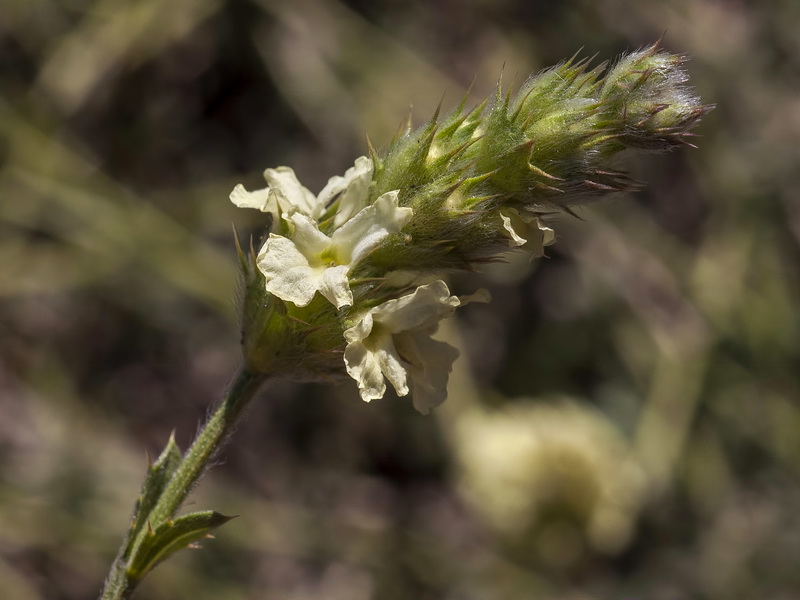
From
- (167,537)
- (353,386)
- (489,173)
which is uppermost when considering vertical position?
(353,386)

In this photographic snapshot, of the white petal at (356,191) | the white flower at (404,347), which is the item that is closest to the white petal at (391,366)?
the white flower at (404,347)

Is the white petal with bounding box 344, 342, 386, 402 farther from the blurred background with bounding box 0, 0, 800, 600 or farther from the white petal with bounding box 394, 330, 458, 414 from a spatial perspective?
the blurred background with bounding box 0, 0, 800, 600

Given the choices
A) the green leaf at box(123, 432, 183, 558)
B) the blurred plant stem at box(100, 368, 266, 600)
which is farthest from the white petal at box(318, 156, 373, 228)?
the green leaf at box(123, 432, 183, 558)

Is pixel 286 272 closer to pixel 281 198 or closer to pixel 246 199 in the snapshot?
pixel 281 198

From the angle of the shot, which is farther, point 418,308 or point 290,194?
point 290,194

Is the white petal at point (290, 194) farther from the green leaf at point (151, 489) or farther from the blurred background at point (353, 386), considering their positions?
the blurred background at point (353, 386)

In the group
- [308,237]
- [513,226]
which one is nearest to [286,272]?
[308,237]
